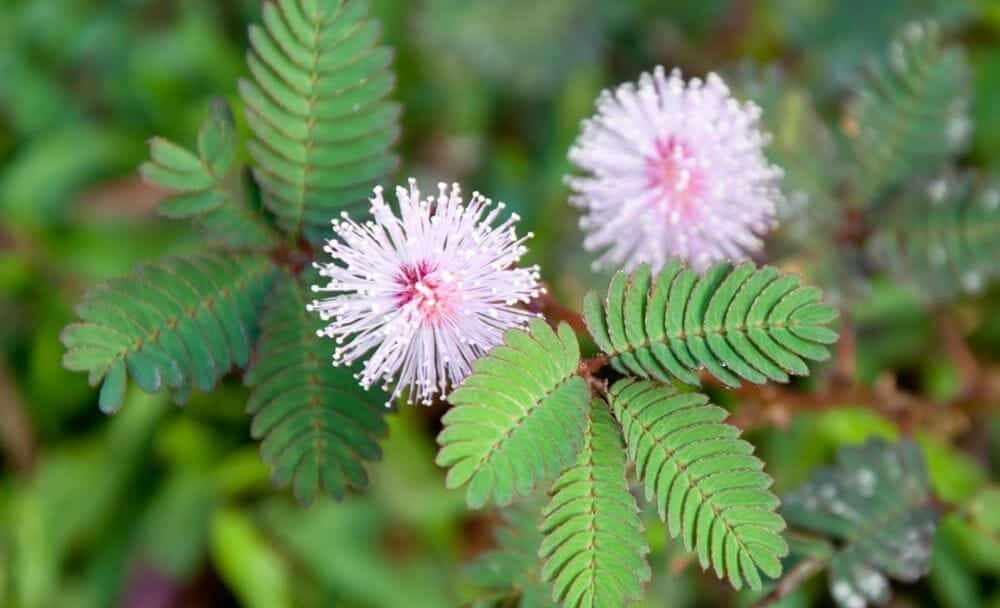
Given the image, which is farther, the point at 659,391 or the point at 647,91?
the point at 647,91

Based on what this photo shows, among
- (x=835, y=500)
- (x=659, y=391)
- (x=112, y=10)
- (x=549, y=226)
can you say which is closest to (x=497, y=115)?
(x=549, y=226)

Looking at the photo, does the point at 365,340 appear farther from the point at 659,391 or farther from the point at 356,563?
the point at 356,563

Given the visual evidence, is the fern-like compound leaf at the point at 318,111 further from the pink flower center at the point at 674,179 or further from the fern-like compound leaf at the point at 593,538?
the fern-like compound leaf at the point at 593,538

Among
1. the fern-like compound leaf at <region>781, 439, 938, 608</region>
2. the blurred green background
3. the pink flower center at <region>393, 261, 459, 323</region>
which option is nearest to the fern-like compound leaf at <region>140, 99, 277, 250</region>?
the pink flower center at <region>393, 261, 459, 323</region>

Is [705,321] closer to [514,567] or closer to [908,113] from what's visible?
[514,567]

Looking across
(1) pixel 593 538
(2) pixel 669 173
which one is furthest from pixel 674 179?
(1) pixel 593 538

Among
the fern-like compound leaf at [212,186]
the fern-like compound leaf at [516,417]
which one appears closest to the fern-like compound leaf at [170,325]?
Answer: the fern-like compound leaf at [212,186]

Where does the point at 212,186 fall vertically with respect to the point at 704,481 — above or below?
above
